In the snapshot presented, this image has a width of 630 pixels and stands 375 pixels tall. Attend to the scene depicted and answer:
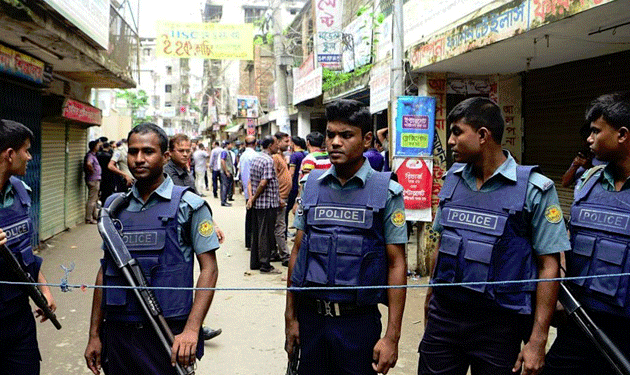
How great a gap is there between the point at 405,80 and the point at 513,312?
206 inches

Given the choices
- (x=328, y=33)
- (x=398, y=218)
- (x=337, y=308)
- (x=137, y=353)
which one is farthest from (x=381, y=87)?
(x=137, y=353)

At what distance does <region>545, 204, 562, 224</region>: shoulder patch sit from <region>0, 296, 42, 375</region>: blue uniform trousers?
2.66 m

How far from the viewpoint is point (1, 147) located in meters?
2.88

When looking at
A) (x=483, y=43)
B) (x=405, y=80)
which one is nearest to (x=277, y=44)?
(x=405, y=80)

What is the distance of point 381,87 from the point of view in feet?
24.2

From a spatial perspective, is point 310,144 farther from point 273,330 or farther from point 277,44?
point 277,44

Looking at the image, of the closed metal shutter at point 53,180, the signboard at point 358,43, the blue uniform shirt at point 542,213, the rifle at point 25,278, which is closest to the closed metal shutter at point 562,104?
the signboard at point 358,43

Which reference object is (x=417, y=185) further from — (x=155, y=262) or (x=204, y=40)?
(x=204, y=40)

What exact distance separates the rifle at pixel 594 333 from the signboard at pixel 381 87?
4.63 metres

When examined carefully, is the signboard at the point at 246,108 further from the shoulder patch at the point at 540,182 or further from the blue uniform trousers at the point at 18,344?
the shoulder patch at the point at 540,182

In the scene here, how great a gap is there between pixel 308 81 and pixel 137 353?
11732mm

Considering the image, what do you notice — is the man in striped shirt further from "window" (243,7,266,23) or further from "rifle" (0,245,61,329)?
"window" (243,7,266,23)

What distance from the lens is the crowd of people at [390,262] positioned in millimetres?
2594

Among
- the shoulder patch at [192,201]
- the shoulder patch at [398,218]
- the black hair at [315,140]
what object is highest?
the black hair at [315,140]
